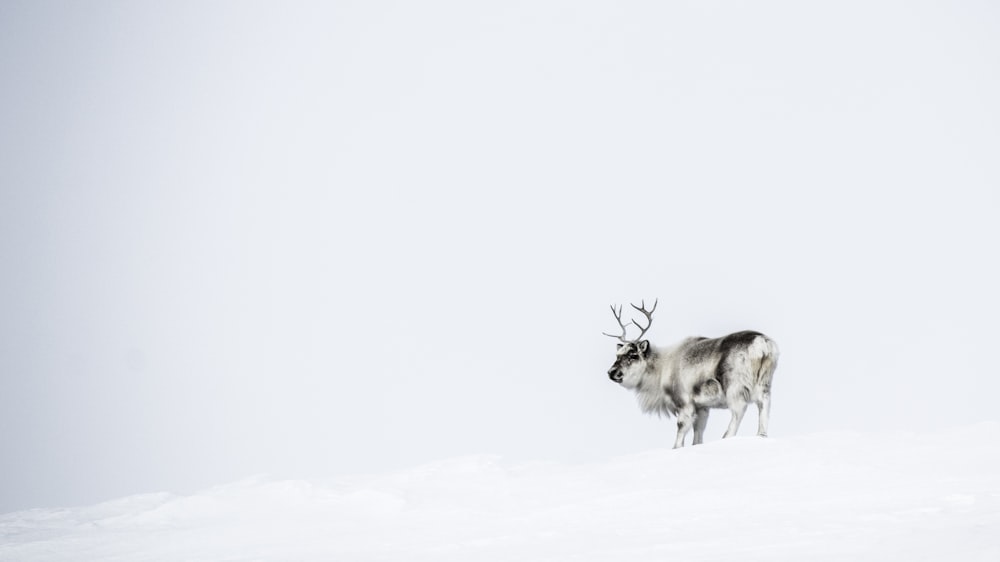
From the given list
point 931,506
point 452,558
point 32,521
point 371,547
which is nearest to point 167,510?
point 32,521

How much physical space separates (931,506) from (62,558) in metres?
8.63

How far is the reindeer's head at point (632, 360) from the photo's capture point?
59.0 ft

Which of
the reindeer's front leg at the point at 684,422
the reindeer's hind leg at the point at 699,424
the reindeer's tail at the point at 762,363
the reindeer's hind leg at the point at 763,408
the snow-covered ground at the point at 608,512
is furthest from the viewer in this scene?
Result: the reindeer's hind leg at the point at 699,424

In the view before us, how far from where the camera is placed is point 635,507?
9945mm

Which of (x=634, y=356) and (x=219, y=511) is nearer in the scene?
(x=219, y=511)

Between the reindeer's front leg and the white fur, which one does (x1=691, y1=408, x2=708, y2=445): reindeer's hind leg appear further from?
the reindeer's front leg

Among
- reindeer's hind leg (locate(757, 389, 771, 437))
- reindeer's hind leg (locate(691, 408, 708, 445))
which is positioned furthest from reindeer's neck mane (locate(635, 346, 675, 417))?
reindeer's hind leg (locate(757, 389, 771, 437))

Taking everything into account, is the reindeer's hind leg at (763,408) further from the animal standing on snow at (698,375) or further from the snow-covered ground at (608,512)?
the snow-covered ground at (608,512)

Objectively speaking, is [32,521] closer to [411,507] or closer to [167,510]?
[167,510]

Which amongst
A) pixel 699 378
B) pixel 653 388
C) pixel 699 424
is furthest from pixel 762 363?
pixel 653 388

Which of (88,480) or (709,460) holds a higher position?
(88,480)

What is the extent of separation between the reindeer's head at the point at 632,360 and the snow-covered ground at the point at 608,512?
→ 4.36 metres

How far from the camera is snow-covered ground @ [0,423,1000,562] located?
25.4ft

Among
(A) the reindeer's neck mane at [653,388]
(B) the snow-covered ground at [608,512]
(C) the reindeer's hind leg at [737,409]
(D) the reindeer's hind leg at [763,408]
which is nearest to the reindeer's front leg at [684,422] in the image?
(C) the reindeer's hind leg at [737,409]
